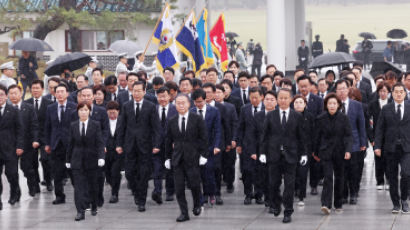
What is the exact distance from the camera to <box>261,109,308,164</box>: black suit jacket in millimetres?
10914

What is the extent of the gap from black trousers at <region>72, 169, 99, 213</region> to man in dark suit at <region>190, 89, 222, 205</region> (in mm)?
1574

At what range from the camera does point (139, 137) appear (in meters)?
12.0

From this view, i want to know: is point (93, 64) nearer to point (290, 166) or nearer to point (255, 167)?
Answer: point (255, 167)

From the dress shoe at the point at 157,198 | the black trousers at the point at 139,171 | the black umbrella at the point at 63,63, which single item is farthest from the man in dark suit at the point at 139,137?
the black umbrella at the point at 63,63

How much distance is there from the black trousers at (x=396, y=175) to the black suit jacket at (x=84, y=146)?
13.0ft

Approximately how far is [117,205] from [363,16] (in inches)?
3986

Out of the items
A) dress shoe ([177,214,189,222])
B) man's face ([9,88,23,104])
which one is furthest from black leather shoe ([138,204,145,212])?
man's face ([9,88,23,104])

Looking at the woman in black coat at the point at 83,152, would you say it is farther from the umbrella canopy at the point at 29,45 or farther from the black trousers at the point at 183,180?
the umbrella canopy at the point at 29,45

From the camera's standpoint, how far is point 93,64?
19312mm

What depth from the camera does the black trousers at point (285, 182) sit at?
10820 mm

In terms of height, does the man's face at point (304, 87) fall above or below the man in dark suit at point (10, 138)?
above

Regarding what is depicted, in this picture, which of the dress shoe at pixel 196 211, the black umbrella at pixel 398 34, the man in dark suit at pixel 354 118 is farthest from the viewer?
the black umbrella at pixel 398 34

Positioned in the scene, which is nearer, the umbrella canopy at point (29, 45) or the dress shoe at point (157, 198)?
the dress shoe at point (157, 198)

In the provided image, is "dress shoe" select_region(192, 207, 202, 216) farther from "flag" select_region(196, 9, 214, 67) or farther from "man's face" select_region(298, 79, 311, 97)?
"flag" select_region(196, 9, 214, 67)
